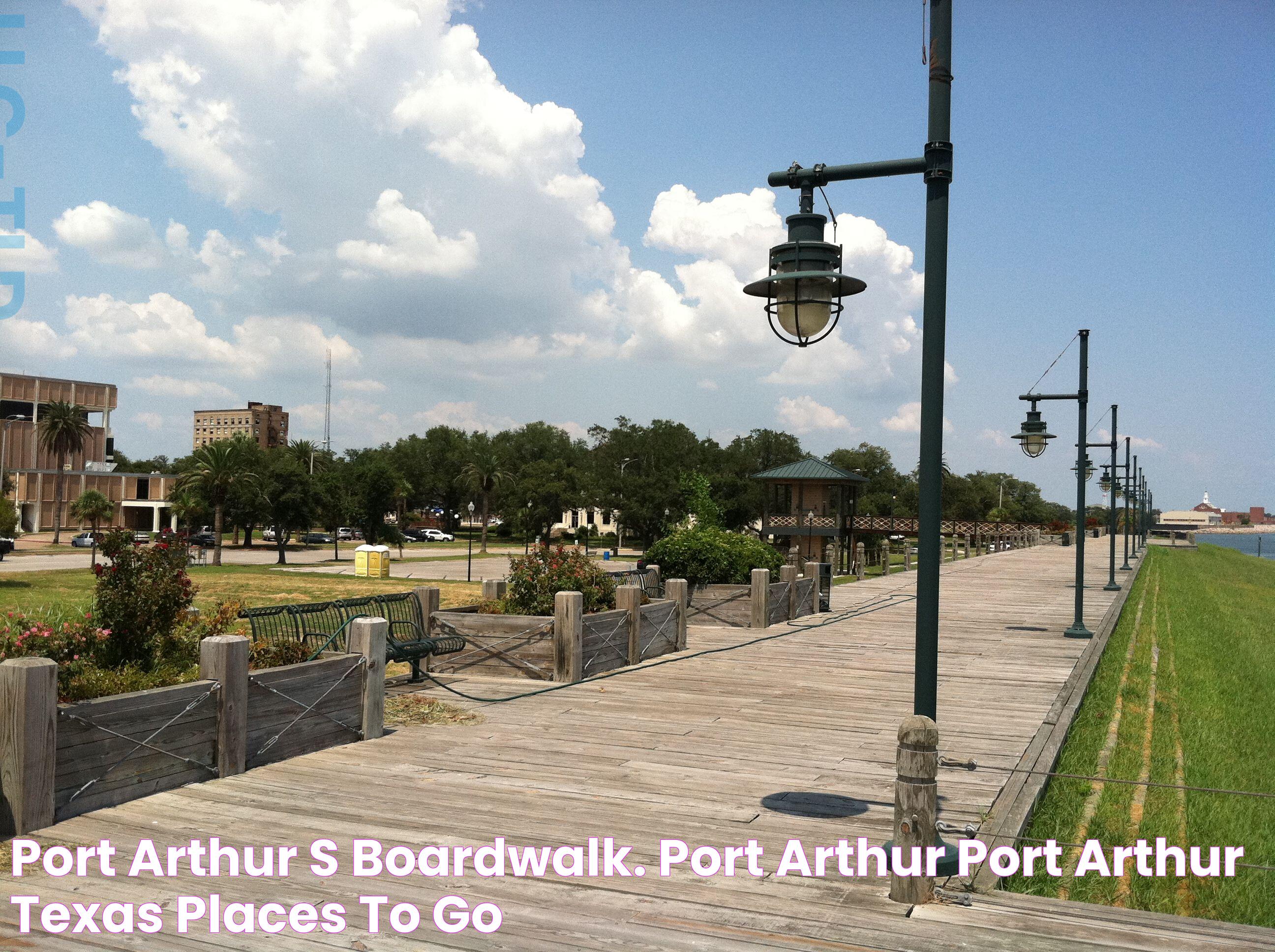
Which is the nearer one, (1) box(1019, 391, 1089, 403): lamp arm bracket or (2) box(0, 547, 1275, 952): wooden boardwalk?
(2) box(0, 547, 1275, 952): wooden boardwalk

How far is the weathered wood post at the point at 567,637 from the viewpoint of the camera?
1213 centimetres

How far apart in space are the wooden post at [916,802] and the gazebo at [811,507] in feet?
150

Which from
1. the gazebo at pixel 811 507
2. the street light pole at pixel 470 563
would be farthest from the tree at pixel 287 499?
the gazebo at pixel 811 507

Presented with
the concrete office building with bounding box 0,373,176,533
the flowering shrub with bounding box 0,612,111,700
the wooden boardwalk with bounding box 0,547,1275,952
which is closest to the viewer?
the wooden boardwalk with bounding box 0,547,1275,952

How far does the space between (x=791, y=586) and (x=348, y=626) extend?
12.5 meters

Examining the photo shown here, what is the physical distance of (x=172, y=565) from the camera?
9.43 metres

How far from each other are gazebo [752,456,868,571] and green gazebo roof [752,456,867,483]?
1.0 inches

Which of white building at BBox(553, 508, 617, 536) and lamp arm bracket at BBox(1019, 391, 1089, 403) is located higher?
lamp arm bracket at BBox(1019, 391, 1089, 403)

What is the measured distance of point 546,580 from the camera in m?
13.5

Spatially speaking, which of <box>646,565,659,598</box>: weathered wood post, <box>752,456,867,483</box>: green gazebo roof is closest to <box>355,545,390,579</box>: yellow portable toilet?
<box>752,456,867,483</box>: green gazebo roof

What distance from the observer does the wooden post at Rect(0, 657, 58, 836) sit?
595 cm

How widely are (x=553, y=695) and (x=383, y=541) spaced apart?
231 ft

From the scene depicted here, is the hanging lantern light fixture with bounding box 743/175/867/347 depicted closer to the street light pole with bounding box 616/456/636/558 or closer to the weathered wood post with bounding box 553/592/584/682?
the weathered wood post with bounding box 553/592/584/682

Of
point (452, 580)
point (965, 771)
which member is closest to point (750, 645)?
point (965, 771)
